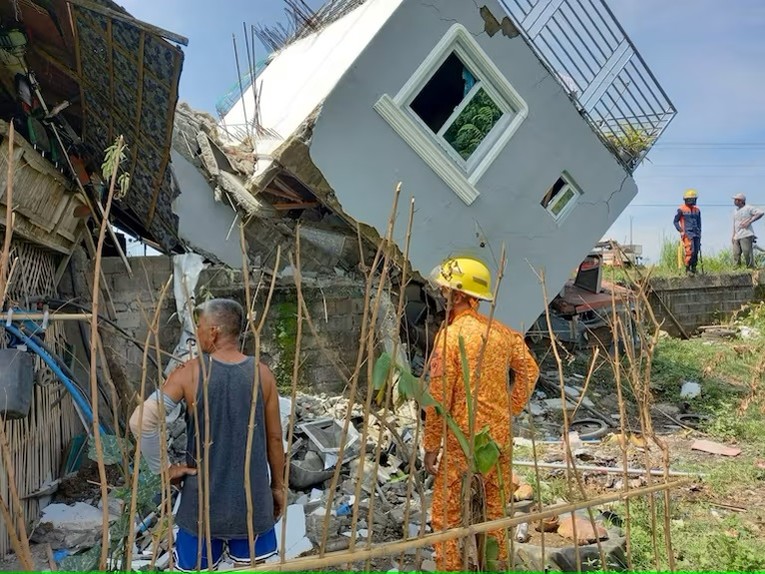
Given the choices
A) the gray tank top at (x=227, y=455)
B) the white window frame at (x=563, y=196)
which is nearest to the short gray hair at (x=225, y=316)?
the gray tank top at (x=227, y=455)

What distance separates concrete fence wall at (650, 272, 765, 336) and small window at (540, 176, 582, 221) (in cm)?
509

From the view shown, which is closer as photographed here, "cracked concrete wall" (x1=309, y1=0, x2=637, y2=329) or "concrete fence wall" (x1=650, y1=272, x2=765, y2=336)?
"cracked concrete wall" (x1=309, y1=0, x2=637, y2=329)

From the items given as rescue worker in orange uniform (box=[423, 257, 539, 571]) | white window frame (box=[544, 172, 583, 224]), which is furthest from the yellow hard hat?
white window frame (box=[544, 172, 583, 224])

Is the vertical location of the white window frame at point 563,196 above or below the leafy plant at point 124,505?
above

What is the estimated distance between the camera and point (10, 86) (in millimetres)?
3893

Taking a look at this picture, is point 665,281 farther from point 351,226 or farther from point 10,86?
point 10,86

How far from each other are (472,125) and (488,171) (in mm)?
553

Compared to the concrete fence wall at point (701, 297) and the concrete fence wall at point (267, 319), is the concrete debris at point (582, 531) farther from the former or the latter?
the concrete fence wall at point (701, 297)

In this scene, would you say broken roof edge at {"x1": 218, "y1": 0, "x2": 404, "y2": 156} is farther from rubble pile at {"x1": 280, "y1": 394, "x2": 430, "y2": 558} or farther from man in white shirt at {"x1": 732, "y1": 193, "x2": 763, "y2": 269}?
man in white shirt at {"x1": 732, "y1": 193, "x2": 763, "y2": 269}

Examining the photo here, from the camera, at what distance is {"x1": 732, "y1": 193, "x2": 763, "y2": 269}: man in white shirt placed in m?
12.7

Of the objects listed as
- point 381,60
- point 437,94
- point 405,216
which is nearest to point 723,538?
point 405,216

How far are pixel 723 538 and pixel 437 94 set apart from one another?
5726mm

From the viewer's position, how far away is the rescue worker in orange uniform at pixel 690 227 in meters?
11.8

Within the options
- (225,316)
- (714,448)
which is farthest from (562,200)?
(225,316)
